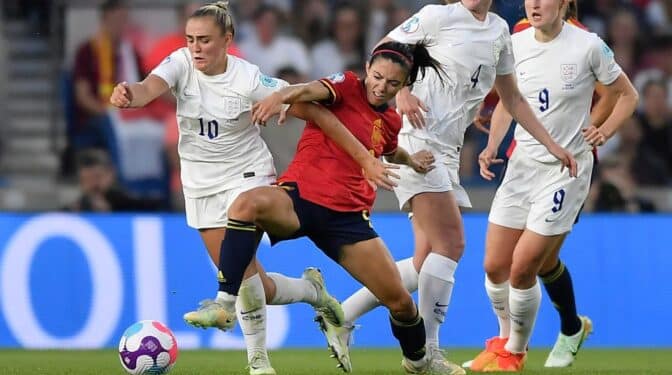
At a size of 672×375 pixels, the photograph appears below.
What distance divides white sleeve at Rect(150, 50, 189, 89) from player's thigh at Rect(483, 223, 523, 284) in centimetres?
231

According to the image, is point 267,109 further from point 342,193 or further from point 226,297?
point 226,297

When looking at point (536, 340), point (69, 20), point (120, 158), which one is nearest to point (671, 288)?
point (536, 340)

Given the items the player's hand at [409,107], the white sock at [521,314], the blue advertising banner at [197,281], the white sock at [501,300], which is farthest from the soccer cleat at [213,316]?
the blue advertising banner at [197,281]

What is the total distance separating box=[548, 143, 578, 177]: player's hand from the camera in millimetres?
8227

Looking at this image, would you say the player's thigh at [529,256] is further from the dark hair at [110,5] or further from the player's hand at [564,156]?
the dark hair at [110,5]

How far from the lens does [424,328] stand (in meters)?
7.80

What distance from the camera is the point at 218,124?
311 inches

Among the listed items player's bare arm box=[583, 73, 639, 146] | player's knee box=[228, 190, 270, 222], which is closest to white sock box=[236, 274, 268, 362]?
player's knee box=[228, 190, 270, 222]

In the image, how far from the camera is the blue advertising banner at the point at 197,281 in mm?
11250

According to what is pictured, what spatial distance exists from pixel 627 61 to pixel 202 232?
7.51 m

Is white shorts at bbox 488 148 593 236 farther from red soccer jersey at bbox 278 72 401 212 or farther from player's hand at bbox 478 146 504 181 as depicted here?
red soccer jersey at bbox 278 72 401 212

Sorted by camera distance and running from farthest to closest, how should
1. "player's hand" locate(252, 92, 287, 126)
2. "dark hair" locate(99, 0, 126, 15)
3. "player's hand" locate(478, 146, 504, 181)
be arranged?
"dark hair" locate(99, 0, 126, 15), "player's hand" locate(478, 146, 504, 181), "player's hand" locate(252, 92, 287, 126)

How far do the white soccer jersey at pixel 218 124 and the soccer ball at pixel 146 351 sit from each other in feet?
3.39

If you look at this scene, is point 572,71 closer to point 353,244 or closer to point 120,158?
point 353,244
